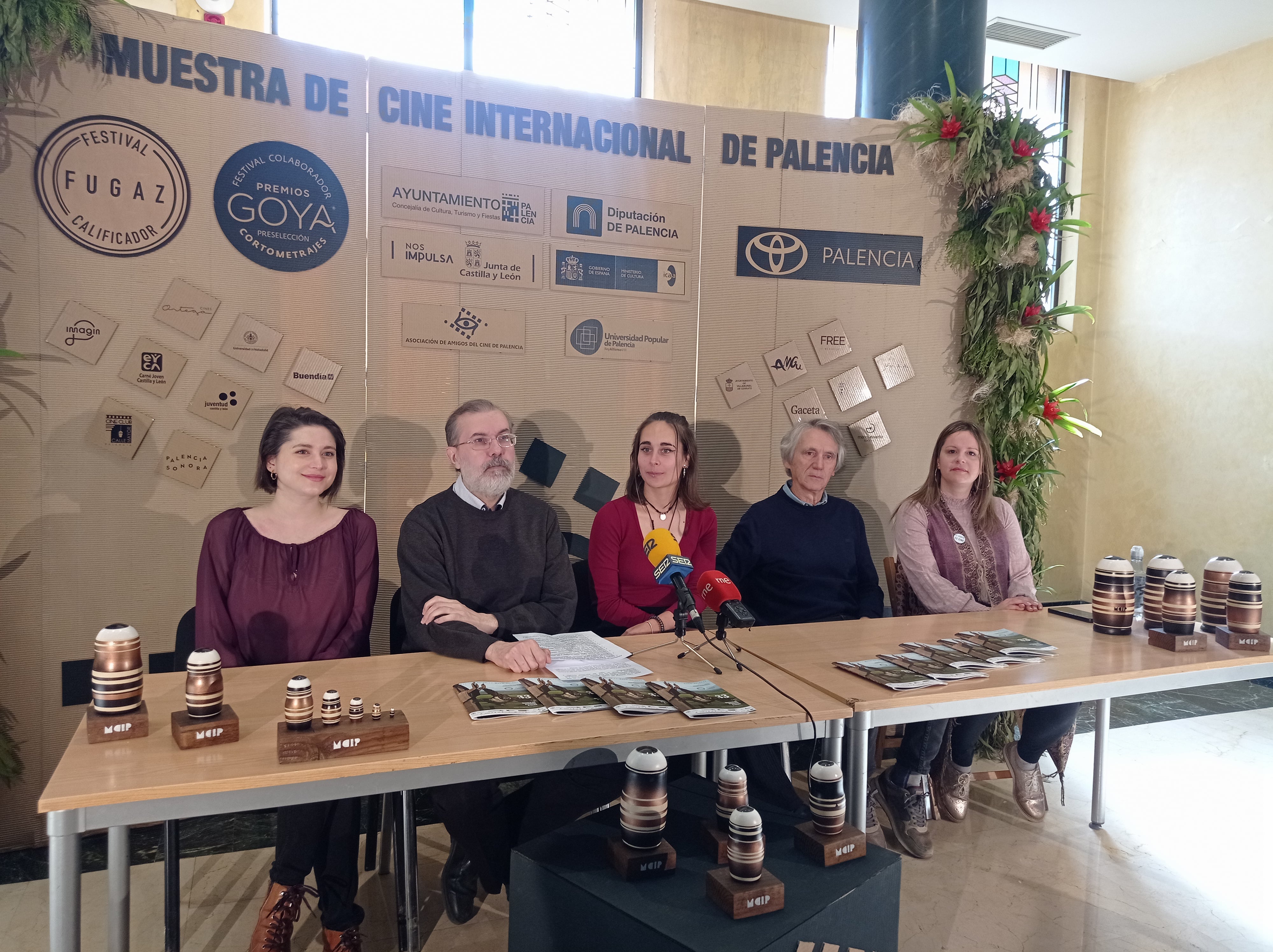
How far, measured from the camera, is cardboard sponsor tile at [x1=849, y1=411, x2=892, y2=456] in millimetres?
4027

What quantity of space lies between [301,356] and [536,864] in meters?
2.32

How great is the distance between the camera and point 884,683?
78.8 inches

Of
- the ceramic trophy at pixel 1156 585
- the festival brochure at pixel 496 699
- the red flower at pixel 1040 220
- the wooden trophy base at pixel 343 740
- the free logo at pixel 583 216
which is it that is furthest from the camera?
the red flower at pixel 1040 220

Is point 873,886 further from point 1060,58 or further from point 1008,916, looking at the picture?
point 1060,58

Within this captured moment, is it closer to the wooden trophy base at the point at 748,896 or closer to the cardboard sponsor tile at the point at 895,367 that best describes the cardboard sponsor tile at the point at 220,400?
the wooden trophy base at the point at 748,896

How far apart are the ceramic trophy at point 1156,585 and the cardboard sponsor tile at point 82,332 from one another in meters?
3.47

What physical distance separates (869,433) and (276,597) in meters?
2.73

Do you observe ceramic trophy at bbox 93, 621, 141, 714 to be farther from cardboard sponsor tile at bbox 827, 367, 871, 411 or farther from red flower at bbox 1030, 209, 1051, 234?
red flower at bbox 1030, 209, 1051, 234

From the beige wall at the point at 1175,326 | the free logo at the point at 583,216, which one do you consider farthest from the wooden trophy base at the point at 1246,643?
the beige wall at the point at 1175,326

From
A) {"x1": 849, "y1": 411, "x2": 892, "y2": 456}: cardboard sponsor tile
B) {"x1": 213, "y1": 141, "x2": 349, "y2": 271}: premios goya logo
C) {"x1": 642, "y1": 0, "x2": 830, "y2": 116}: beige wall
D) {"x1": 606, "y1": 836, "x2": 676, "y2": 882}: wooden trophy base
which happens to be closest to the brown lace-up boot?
{"x1": 606, "y1": 836, "x2": 676, "y2": 882}: wooden trophy base

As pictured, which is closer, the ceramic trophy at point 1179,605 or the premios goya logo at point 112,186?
the ceramic trophy at point 1179,605

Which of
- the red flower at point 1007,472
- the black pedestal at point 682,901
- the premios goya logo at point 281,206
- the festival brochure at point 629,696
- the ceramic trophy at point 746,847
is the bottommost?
the black pedestal at point 682,901

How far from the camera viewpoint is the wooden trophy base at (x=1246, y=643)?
2.46 metres

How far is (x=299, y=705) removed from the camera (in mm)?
1493
